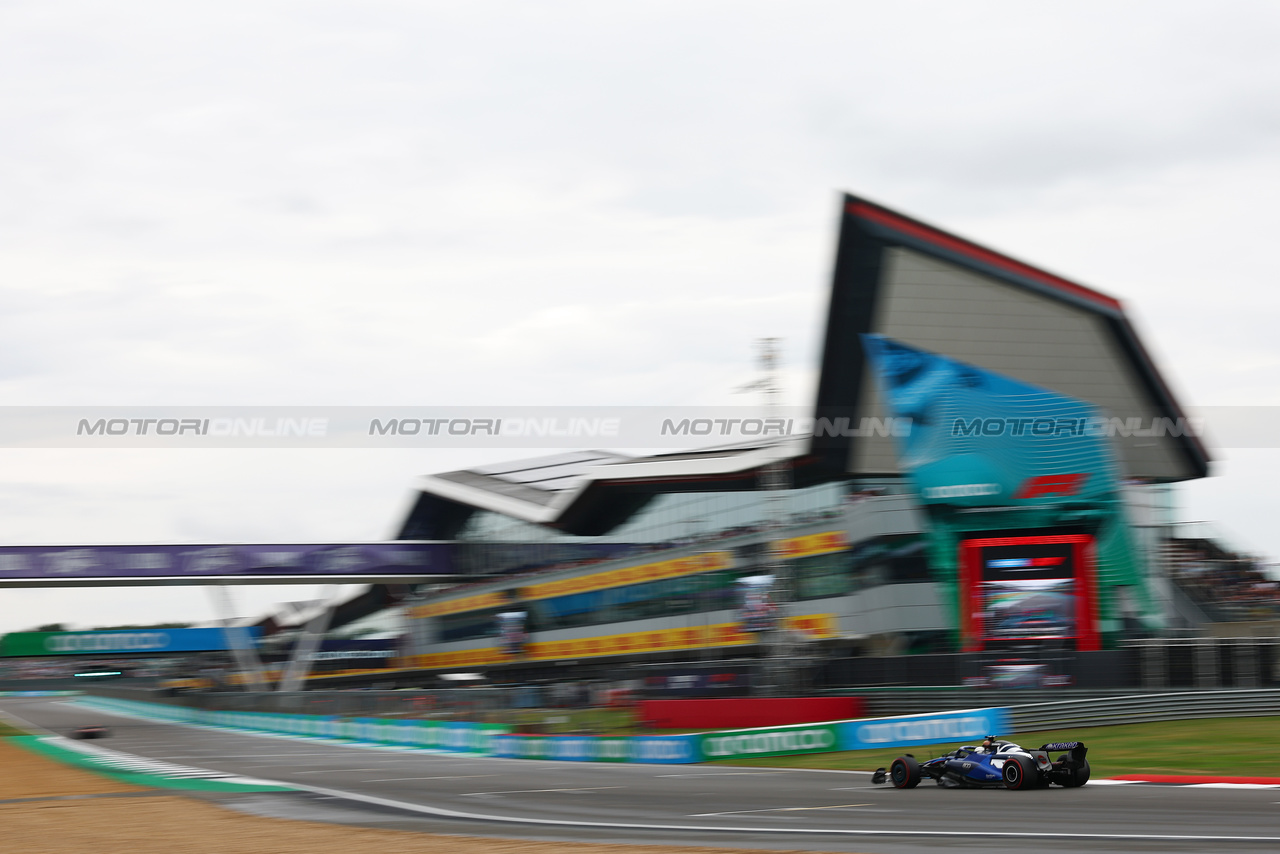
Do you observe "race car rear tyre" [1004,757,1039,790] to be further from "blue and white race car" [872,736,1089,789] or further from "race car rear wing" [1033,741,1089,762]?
"race car rear wing" [1033,741,1089,762]

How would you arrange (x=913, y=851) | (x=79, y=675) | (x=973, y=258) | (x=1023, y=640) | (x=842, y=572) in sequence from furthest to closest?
1. (x=79, y=675)
2. (x=842, y=572)
3. (x=973, y=258)
4. (x=1023, y=640)
5. (x=913, y=851)

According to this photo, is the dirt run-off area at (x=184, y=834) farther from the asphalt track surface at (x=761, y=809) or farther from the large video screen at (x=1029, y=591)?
the large video screen at (x=1029, y=591)

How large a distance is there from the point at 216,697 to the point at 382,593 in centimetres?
3684

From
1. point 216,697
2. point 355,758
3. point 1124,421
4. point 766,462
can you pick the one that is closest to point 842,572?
point 766,462

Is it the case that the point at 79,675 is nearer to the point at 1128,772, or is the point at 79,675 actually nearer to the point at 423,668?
the point at 423,668

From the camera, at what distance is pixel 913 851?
36.5 feet

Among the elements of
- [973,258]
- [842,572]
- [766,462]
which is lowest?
[842,572]

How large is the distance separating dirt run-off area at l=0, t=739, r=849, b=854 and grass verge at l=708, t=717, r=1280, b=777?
11.1 metres

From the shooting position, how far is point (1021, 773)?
54.6 feet

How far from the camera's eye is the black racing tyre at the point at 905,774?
693 inches

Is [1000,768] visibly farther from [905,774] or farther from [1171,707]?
[1171,707]

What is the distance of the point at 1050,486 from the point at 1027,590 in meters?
3.57

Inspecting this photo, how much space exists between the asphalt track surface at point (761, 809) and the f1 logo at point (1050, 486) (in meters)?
19.6

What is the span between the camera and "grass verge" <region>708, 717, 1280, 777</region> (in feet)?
66.7
